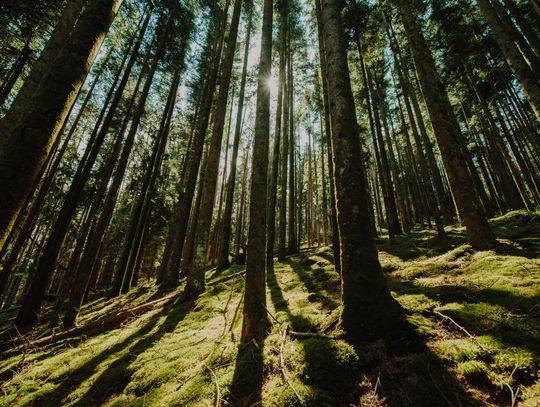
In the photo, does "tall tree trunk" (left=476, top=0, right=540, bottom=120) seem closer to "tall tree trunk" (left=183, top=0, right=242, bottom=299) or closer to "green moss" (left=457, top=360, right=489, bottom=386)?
"green moss" (left=457, top=360, right=489, bottom=386)

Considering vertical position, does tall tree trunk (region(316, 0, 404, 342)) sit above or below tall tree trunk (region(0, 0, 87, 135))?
below

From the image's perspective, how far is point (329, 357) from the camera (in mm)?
2703

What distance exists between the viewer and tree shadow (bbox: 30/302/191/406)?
3659 mm

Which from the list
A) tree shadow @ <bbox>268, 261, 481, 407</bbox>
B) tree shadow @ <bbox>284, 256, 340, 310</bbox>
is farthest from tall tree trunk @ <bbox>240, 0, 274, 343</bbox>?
tree shadow @ <bbox>284, 256, 340, 310</bbox>

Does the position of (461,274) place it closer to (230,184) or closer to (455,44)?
(230,184)

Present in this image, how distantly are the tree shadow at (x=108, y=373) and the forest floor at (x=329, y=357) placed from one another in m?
0.02

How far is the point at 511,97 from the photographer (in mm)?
17250

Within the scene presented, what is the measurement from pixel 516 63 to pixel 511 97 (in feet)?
53.1

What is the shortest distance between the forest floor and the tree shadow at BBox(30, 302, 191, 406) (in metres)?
0.02

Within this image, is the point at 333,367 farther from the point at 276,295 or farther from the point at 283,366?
the point at 276,295

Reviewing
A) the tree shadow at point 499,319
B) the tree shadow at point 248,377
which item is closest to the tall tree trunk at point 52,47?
the tree shadow at point 248,377

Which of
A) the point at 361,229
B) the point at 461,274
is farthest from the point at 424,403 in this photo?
the point at 461,274

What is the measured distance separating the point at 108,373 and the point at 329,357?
3851 millimetres

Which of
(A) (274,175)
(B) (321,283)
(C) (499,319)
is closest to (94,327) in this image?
(B) (321,283)
